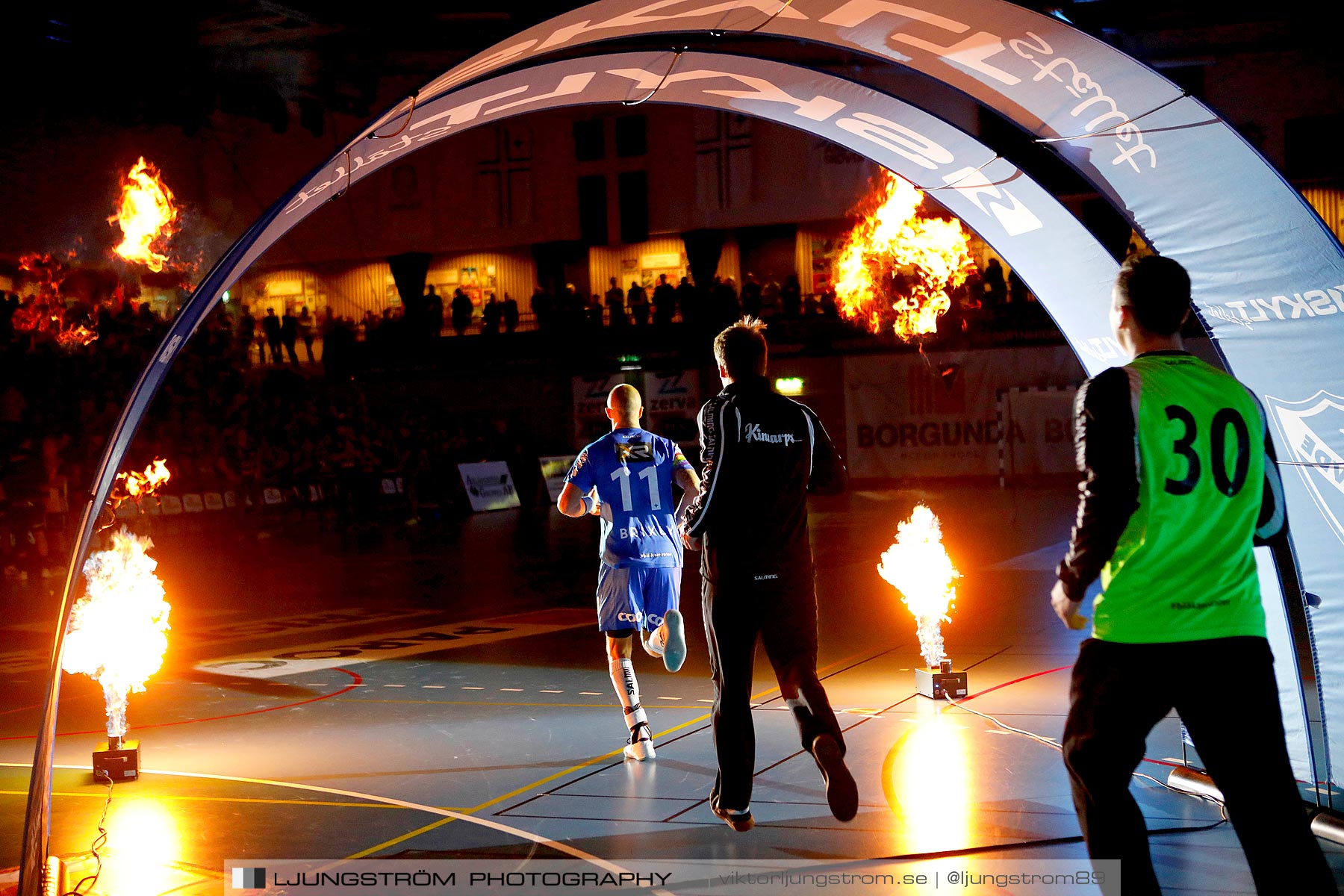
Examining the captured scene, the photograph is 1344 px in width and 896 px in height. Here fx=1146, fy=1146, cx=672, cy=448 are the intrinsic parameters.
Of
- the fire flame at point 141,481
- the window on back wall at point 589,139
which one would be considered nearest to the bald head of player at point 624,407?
the fire flame at point 141,481

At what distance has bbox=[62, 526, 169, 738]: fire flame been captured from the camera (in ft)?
22.0

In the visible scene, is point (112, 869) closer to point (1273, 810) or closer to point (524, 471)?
point (1273, 810)

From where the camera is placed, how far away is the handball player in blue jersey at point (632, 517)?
6.30m

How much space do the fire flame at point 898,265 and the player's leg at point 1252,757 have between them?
20555mm

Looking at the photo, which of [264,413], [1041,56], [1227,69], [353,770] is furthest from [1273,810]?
[1227,69]

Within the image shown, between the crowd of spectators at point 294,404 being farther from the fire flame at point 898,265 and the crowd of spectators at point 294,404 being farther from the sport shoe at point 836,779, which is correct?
the sport shoe at point 836,779

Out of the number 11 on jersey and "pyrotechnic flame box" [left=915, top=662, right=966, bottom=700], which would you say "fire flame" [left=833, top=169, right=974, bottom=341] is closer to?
"pyrotechnic flame box" [left=915, top=662, right=966, bottom=700]

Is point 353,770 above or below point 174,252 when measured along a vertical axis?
below

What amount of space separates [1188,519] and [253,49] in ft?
91.3

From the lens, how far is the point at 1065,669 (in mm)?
8695

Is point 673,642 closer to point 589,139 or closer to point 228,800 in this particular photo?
point 228,800

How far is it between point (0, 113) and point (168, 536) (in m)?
10.7

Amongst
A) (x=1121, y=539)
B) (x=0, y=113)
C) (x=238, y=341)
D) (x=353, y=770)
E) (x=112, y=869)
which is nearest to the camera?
(x=1121, y=539)

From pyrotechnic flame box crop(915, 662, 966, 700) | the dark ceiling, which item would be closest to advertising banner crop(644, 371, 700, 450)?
the dark ceiling
